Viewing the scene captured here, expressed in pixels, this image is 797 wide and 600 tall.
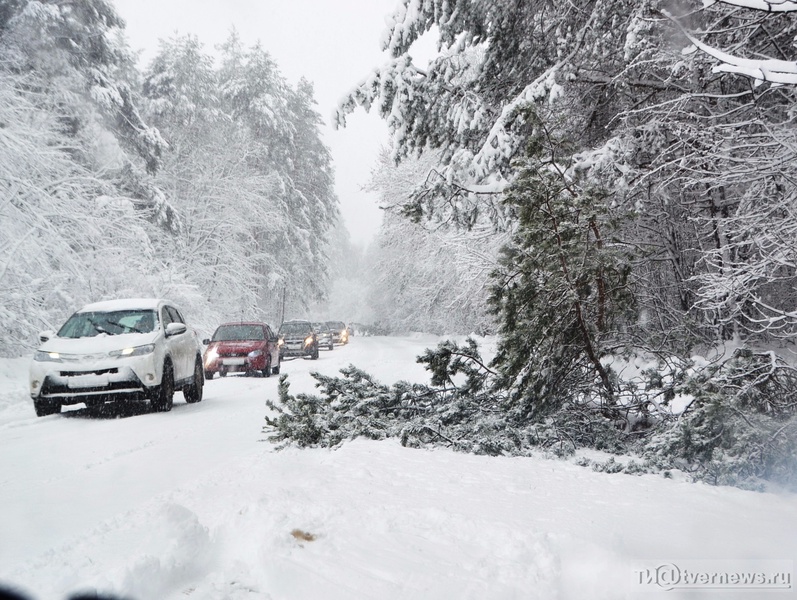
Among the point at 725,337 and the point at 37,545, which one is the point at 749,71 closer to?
the point at 37,545

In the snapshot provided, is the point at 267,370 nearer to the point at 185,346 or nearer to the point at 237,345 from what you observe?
the point at 237,345

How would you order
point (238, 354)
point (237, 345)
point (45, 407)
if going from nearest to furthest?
point (45, 407)
point (238, 354)
point (237, 345)

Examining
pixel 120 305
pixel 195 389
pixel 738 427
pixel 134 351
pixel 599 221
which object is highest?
pixel 599 221

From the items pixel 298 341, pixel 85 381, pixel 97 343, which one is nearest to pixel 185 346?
pixel 97 343

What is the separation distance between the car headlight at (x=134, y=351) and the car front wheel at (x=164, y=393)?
524 millimetres

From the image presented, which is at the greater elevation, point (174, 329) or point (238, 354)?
point (174, 329)

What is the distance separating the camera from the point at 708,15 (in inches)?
286

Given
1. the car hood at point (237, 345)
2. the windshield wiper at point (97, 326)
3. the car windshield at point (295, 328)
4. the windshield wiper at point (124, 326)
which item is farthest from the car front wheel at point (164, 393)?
the car windshield at point (295, 328)

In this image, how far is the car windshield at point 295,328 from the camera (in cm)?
2646

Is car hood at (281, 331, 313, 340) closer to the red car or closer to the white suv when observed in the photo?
the red car

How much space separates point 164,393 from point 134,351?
0.90 metres

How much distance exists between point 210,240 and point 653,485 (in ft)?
91.3

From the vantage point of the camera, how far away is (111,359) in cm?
870

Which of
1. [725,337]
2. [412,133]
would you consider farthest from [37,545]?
[725,337]
